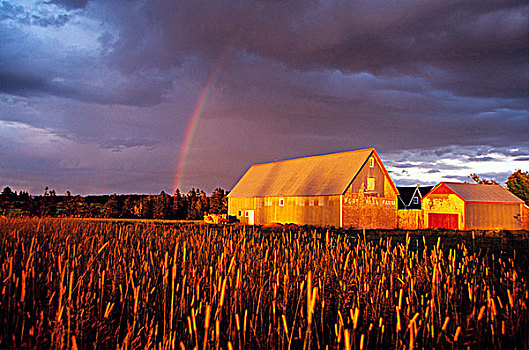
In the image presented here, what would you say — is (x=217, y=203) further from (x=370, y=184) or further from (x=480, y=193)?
(x=480, y=193)

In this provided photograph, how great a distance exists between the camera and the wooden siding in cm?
3459

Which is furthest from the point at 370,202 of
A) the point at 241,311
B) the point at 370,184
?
the point at 241,311

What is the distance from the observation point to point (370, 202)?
3597 centimetres

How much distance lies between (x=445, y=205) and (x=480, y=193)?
4.43 m

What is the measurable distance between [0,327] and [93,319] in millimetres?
1011

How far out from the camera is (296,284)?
6492 millimetres

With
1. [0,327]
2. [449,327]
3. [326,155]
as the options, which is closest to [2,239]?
[0,327]

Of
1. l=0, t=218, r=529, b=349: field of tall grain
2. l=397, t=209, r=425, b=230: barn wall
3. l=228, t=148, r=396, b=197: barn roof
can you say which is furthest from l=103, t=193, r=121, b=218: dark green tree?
l=0, t=218, r=529, b=349: field of tall grain

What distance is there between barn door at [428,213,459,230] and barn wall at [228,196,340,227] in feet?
43.1

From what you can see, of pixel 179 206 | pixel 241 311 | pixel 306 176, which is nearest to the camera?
pixel 241 311

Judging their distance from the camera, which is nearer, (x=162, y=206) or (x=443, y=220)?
(x=443, y=220)

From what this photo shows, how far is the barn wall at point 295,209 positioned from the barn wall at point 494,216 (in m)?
14.8

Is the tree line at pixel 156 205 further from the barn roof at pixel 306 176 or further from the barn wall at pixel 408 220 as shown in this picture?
the barn wall at pixel 408 220

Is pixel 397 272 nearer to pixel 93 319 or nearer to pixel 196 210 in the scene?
pixel 93 319
